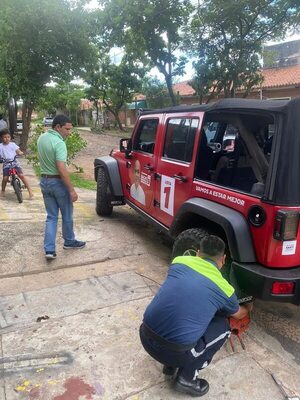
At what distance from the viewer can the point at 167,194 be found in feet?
13.5

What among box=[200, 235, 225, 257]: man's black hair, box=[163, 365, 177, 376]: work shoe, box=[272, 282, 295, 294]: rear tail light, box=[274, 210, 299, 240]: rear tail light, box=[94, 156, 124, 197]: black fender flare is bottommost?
box=[163, 365, 177, 376]: work shoe

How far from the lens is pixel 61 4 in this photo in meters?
12.7

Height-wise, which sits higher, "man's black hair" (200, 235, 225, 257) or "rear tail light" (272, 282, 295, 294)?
"man's black hair" (200, 235, 225, 257)

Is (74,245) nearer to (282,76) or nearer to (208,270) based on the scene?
(208,270)

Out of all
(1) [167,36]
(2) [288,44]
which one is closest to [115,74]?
(2) [288,44]

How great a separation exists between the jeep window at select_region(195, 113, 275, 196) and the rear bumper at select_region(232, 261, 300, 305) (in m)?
0.56

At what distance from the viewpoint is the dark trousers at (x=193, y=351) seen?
2.28m

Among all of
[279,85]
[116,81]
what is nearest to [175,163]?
[279,85]

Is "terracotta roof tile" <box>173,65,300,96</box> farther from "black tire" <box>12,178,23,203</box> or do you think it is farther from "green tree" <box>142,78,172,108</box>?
"black tire" <box>12,178,23,203</box>

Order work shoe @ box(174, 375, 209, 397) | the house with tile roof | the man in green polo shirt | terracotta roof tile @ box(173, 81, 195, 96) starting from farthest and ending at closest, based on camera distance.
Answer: terracotta roof tile @ box(173, 81, 195, 96)
the house with tile roof
the man in green polo shirt
work shoe @ box(174, 375, 209, 397)

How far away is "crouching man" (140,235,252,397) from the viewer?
2219 mm

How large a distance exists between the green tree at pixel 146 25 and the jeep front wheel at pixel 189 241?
13495 mm

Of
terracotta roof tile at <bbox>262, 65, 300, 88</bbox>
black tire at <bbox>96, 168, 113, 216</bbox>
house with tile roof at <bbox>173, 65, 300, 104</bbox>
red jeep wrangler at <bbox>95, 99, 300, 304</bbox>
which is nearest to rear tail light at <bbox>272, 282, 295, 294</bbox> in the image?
red jeep wrangler at <bbox>95, 99, 300, 304</bbox>

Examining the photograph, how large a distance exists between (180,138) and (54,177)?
1526mm
